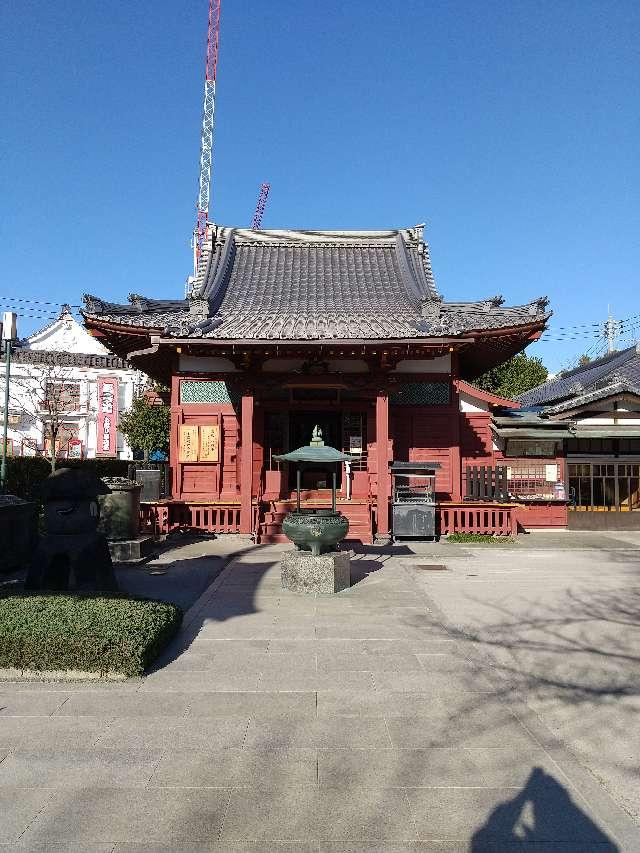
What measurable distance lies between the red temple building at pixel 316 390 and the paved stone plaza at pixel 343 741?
811 centimetres

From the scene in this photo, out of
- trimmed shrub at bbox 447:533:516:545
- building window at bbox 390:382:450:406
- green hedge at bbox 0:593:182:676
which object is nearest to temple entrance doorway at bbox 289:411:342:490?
building window at bbox 390:382:450:406

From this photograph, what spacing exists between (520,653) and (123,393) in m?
47.4

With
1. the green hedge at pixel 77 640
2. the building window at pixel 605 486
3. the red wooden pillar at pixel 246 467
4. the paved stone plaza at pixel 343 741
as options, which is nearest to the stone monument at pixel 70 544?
the paved stone plaza at pixel 343 741

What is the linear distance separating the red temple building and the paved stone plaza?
8105 mm

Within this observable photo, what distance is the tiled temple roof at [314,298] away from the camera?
16250mm

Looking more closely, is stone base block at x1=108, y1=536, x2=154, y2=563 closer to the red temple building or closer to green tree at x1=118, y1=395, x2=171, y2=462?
the red temple building

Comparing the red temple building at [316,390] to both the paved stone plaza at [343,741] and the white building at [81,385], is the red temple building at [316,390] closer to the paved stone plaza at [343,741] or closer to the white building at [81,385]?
the paved stone plaza at [343,741]

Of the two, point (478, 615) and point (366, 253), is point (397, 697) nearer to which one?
point (478, 615)

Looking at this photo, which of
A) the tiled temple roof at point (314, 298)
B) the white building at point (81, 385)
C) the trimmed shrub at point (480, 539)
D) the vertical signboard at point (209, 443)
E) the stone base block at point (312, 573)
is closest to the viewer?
the stone base block at point (312, 573)

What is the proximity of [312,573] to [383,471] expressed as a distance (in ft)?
21.9

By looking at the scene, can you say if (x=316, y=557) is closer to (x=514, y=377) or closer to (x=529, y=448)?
(x=529, y=448)

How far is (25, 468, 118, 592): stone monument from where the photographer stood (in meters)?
7.93

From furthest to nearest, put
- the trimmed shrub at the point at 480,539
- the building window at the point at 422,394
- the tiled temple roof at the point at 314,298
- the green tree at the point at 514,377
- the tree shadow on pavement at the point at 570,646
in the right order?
the green tree at the point at 514,377, the building window at the point at 422,394, the tiled temple roof at the point at 314,298, the trimmed shrub at the point at 480,539, the tree shadow on pavement at the point at 570,646

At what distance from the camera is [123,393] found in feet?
161
